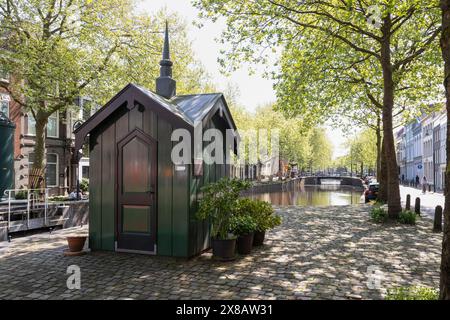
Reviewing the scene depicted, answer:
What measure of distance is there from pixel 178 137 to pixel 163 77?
10.0 feet

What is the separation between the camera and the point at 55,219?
44.1 ft

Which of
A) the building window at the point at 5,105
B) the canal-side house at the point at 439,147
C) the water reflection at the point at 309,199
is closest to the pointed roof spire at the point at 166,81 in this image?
the water reflection at the point at 309,199

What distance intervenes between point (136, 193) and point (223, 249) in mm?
2643

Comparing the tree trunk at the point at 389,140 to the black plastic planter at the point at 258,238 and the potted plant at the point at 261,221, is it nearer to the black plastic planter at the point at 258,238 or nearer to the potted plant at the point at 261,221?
the potted plant at the point at 261,221

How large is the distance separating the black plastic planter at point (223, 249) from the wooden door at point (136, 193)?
1.62 metres

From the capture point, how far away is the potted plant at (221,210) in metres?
8.36

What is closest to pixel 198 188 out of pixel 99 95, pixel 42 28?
pixel 99 95

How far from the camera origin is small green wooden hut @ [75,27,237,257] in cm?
866

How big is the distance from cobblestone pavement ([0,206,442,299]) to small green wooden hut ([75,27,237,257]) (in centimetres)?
48

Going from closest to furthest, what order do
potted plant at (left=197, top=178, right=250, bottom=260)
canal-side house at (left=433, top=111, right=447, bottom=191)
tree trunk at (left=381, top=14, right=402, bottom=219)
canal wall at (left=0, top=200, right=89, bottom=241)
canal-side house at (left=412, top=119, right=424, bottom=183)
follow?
potted plant at (left=197, top=178, right=250, bottom=260)
canal wall at (left=0, top=200, right=89, bottom=241)
tree trunk at (left=381, top=14, right=402, bottom=219)
canal-side house at (left=433, top=111, right=447, bottom=191)
canal-side house at (left=412, top=119, right=424, bottom=183)

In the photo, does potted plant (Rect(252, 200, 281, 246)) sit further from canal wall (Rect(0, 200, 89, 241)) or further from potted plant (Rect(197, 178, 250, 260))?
canal wall (Rect(0, 200, 89, 241))

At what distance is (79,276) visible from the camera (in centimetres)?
717

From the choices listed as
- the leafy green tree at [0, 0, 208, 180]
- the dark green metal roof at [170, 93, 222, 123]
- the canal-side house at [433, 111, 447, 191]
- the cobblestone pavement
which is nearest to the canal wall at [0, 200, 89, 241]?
the cobblestone pavement

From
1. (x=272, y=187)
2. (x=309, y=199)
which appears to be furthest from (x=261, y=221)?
(x=272, y=187)
